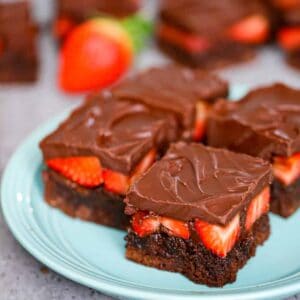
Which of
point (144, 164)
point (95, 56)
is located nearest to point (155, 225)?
point (144, 164)

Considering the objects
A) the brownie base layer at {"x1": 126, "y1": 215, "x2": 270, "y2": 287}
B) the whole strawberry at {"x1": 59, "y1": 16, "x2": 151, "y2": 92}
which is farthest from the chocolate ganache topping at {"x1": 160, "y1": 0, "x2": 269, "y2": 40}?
the brownie base layer at {"x1": 126, "y1": 215, "x2": 270, "y2": 287}

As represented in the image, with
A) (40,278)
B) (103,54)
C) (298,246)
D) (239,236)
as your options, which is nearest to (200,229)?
(239,236)

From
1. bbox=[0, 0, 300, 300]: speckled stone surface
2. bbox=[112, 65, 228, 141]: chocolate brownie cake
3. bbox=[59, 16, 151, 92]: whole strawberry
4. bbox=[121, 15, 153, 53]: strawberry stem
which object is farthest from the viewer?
bbox=[121, 15, 153, 53]: strawberry stem

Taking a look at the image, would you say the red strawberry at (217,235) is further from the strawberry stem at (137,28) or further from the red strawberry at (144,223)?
the strawberry stem at (137,28)

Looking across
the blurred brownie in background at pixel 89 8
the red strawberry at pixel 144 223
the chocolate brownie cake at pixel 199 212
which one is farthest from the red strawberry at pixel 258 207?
the blurred brownie in background at pixel 89 8

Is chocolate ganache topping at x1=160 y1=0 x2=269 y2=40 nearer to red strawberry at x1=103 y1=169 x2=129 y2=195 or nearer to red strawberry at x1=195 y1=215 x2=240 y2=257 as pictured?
red strawberry at x1=103 y1=169 x2=129 y2=195

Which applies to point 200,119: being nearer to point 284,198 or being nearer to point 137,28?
point 284,198
